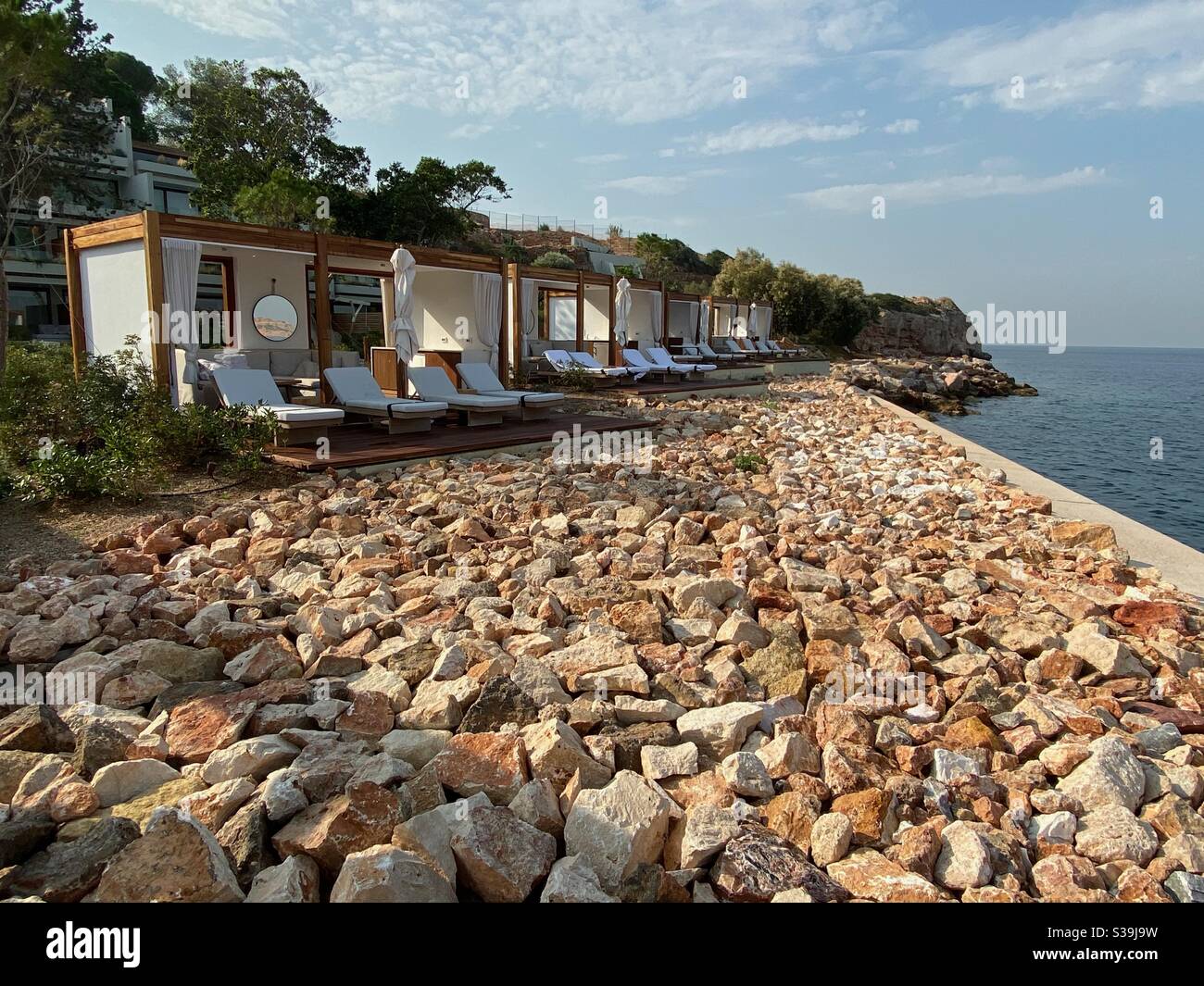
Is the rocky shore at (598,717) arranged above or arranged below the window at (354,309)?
below

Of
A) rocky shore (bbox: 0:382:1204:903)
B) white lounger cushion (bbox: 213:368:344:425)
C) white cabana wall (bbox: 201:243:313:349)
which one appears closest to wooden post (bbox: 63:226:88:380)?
white cabana wall (bbox: 201:243:313:349)

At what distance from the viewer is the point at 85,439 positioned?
23.9 ft

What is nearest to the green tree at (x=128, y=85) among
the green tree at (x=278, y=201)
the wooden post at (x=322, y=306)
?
the green tree at (x=278, y=201)

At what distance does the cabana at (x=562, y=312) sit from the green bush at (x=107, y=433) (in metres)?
6.86

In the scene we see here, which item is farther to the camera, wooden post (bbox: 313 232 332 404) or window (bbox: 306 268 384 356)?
window (bbox: 306 268 384 356)

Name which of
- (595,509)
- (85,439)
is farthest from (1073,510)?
(85,439)

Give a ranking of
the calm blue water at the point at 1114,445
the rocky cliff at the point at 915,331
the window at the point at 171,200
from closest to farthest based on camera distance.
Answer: the calm blue water at the point at 1114,445 < the window at the point at 171,200 < the rocky cliff at the point at 915,331

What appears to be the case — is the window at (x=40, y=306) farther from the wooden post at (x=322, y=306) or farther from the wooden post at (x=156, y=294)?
the wooden post at (x=156, y=294)

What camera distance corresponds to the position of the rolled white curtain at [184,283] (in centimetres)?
833

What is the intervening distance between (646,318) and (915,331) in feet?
114

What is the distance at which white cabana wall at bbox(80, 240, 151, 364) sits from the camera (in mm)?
8594

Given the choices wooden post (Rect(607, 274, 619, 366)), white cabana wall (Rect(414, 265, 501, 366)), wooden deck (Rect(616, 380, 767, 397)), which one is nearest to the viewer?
white cabana wall (Rect(414, 265, 501, 366))

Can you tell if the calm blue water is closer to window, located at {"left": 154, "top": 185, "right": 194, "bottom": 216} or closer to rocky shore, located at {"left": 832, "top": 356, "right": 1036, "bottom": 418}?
rocky shore, located at {"left": 832, "top": 356, "right": 1036, "bottom": 418}

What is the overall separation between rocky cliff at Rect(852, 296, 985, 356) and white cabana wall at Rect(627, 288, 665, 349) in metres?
23.3
